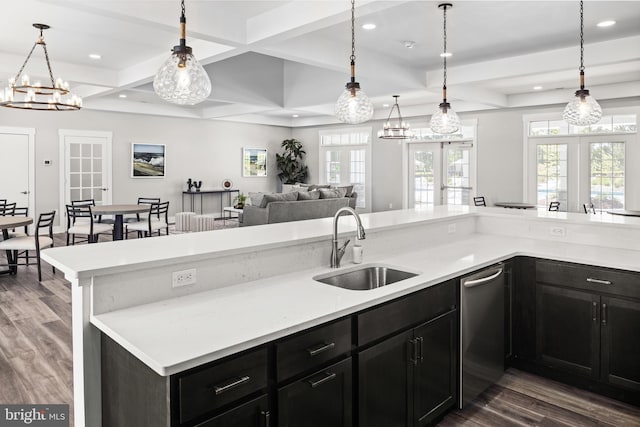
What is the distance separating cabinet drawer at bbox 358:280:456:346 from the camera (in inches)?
75.9

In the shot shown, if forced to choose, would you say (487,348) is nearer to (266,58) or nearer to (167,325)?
(167,325)

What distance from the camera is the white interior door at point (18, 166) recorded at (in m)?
8.56

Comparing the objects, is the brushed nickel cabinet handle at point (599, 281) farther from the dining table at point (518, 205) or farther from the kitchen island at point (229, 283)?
the dining table at point (518, 205)

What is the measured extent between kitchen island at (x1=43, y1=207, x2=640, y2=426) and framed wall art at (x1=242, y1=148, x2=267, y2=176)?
31.2ft

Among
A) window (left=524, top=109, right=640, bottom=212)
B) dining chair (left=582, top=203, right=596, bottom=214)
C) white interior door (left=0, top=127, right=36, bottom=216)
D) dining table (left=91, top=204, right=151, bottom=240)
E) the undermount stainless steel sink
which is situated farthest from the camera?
white interior door (left=0, top=127, right=36, bottom=216)

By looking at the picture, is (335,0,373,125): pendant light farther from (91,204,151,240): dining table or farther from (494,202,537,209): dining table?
(494,202,537,209): dining table

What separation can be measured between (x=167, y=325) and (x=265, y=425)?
1.63 feet

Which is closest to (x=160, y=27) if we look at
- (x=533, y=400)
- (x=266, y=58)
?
(x=533, y=400)

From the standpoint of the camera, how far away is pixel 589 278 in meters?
2.76

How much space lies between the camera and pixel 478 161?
968cm

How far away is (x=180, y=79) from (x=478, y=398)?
8.36 ft

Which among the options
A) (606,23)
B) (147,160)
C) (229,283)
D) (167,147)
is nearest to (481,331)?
(229,283)

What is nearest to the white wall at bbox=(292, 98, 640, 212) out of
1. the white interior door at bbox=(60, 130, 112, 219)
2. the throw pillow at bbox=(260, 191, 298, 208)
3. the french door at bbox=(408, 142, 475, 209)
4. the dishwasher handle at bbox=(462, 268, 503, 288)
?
the french door at bbox=(408, 142, 475, 209)

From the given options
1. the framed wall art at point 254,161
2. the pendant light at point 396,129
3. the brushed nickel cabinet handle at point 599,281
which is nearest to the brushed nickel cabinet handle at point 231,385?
the brushed nickel cabinet handle at point 599,281
